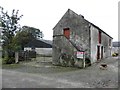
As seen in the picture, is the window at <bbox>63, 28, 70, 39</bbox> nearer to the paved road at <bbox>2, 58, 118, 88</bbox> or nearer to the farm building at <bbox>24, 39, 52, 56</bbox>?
the paved road at <bbox>2, 58, 118, 88</bbox>

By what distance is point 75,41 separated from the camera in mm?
21234

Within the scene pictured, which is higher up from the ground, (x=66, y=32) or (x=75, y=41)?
(x=66, y=32)

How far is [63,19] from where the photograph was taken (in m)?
22.5

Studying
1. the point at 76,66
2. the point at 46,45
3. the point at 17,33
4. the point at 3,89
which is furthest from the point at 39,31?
the point at 3,89

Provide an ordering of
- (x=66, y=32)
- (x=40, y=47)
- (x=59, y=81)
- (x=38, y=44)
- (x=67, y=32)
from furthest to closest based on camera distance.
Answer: (x=38, y=44), (x=40, y=47), (x=66, y=32), (x=67, y=32), (x=59, y=81)

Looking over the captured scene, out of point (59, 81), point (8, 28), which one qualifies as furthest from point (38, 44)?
point (59, 81)

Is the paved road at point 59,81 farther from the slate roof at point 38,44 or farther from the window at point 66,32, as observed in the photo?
the slate roof at point 38,44

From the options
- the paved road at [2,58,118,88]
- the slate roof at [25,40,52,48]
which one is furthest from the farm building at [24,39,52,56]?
the paved road at [2,58,118,88]

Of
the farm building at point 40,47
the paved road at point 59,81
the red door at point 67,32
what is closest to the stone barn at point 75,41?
the red door at point 67,32

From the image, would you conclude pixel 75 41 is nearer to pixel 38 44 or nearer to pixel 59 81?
pixel 59 81

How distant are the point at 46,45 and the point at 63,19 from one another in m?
14.8

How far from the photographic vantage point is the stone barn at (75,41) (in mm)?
17948

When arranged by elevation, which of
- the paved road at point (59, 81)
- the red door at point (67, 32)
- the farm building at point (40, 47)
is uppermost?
the red door at point (67, 32)

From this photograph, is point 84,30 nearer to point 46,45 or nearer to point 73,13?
point 73,13
